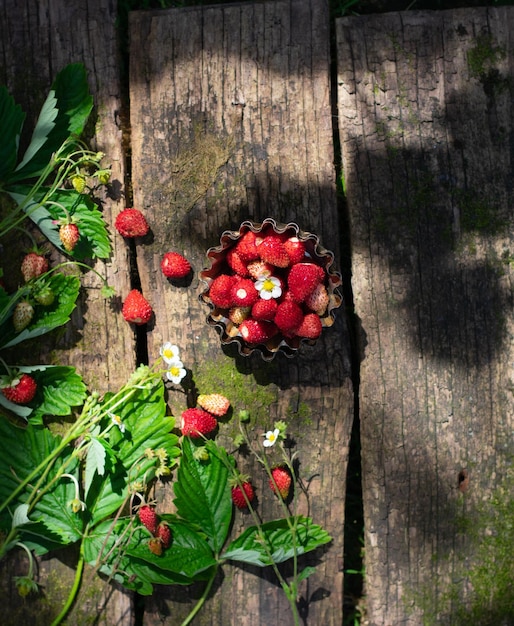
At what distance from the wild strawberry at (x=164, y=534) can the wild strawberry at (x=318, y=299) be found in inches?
30.6

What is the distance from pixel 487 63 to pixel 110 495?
1.74 meters

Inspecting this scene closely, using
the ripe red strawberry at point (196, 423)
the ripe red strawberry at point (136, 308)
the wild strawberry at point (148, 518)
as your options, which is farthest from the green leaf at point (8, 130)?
the wild strawberry at point (148, 518)

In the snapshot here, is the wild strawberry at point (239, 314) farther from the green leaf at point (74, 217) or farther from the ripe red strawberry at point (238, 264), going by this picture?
the green leaf at point (74, 217)

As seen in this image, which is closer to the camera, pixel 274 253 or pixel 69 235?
pixel 274 253

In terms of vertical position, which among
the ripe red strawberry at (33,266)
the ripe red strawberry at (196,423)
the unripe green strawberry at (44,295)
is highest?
the ripe red strawberry at (33,266)

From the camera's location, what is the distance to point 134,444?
2.16 m

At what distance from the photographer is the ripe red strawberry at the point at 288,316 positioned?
1940mm

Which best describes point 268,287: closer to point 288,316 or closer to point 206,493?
point 288,316

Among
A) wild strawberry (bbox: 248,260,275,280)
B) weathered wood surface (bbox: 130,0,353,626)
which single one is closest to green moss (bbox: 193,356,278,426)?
weathered wood surface (bbox: 130,0,353,626)

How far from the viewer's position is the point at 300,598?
7.32 feet

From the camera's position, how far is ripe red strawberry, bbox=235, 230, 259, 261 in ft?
6.58

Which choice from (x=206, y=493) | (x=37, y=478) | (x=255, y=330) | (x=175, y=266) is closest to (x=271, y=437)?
(x=206, y=493)

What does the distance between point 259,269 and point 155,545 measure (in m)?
0.85

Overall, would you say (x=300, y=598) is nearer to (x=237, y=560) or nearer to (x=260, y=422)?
(x=237, y=560)
